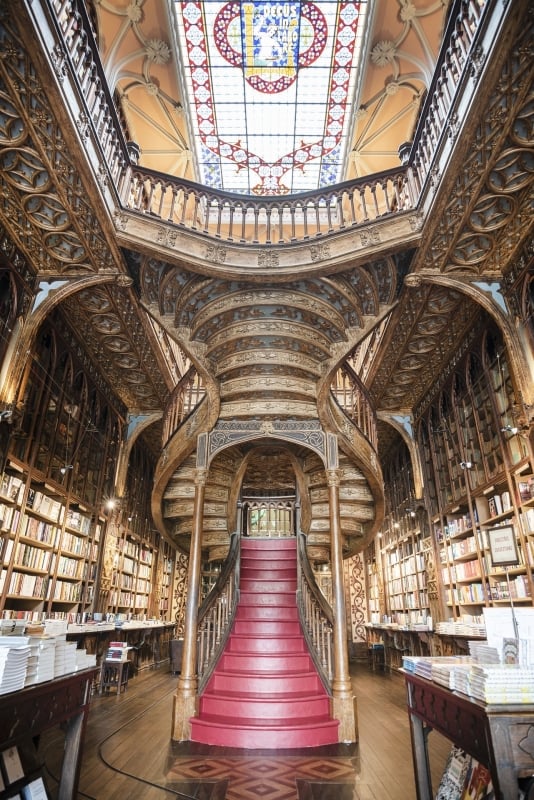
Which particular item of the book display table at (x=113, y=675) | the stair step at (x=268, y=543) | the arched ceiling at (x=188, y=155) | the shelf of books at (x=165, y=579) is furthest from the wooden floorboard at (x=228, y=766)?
the shelf of books at (x=165, y=579)

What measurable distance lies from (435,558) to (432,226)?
4667 millimetres

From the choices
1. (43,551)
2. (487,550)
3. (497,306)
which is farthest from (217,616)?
(497,306)

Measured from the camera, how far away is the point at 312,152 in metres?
8.20

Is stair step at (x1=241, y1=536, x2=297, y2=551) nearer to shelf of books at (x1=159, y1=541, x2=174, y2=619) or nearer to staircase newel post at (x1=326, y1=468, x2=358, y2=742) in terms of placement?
staircase newel post at (x1=326, y1=468, x2=358, y2=742)

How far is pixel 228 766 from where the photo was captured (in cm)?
306

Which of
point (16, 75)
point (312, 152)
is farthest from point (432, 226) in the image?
point (312, 152)

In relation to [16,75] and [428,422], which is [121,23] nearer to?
[16,75]

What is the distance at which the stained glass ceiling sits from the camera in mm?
6465

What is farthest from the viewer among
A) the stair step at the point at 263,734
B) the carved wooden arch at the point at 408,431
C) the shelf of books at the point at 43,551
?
the carved wooden arch at the point at 408,431

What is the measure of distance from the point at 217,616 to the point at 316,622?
3.80ft

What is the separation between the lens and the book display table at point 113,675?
18.4 feet

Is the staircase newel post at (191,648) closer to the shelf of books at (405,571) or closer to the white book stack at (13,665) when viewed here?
the white book stack at (13,665)

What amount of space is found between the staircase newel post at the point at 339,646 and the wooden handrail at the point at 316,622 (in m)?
0.17

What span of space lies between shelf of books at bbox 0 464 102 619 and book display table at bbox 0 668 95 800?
2039 mm
